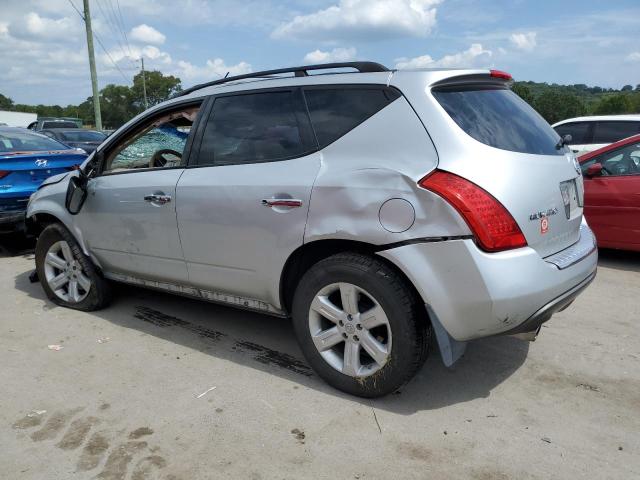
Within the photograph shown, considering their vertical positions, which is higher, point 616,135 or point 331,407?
point 616,135

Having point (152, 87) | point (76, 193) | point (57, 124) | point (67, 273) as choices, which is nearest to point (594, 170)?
point (76, 193)

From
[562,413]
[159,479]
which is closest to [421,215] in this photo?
[562,413]

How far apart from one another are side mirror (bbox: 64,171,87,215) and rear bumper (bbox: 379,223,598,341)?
9.18 ft

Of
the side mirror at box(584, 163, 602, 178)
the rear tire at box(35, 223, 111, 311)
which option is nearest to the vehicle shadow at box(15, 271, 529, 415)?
the rear tire at box(35, 223, 111, 311)

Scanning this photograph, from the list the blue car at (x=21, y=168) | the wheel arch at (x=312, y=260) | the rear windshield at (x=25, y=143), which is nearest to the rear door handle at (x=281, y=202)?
the wheel arch at (x=312, y=260)

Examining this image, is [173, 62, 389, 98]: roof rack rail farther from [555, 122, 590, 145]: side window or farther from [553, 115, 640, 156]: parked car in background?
[555, 122, 590, 145]: side window

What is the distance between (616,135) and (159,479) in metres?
9.08

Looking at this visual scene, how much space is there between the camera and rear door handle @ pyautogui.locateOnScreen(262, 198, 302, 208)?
311 centimetres

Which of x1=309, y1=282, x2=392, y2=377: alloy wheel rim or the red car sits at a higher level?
the red car

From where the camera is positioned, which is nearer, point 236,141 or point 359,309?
point 359,309

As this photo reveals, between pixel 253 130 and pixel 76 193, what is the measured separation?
1.85m

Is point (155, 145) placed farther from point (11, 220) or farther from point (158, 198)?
point (11, 220)

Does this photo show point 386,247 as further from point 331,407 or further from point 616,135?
point 616,135

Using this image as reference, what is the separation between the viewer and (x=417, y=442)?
8.94 ft
